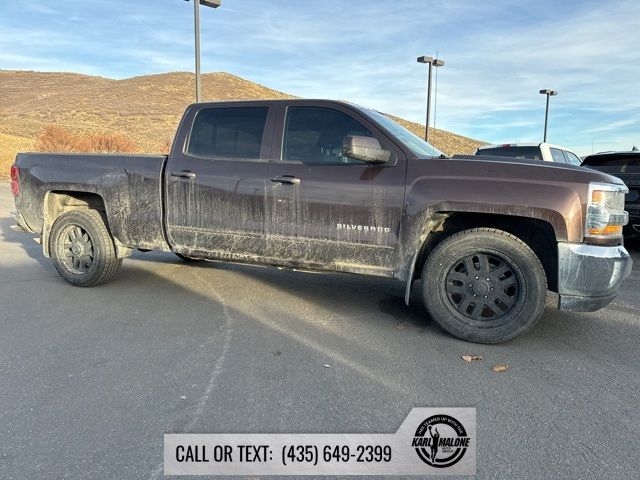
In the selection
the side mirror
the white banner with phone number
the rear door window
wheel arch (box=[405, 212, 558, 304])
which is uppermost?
the rear door window

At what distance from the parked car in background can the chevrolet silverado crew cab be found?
4.11m

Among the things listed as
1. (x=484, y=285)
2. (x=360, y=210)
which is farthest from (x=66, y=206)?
(x=484, y=285)

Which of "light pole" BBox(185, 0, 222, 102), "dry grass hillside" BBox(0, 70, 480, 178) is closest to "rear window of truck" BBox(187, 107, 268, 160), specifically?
"light pole" BBox(185, 0, 222, 102)

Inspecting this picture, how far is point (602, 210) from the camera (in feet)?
11.4

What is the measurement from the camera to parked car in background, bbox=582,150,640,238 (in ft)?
23.2

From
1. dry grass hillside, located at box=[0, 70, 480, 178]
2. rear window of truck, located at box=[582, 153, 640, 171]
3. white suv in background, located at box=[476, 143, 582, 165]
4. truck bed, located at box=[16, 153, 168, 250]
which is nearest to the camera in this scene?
truck bed, located at box=[16, 153, 168, 250]

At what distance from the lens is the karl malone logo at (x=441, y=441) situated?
2.38 metres

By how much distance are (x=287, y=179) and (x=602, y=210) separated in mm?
2521

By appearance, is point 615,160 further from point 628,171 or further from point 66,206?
point 66,206

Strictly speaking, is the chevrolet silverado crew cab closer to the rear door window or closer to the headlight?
the headlight

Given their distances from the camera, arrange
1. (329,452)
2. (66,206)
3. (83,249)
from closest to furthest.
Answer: (329,452)
(83,249)
(66,206)

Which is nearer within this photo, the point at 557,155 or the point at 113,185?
the point at 113,185

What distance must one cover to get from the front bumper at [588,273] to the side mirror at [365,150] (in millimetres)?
1535

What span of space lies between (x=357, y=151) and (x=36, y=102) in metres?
65.9
